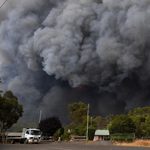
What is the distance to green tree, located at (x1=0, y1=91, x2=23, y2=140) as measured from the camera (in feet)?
83.2

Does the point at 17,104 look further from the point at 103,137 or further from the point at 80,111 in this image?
the point at 80,111

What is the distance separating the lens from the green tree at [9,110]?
2537 cm

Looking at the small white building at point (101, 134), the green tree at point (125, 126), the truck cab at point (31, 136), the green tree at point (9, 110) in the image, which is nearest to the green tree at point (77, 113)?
the small white building at point (101, 134)

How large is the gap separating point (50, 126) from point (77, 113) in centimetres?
2383

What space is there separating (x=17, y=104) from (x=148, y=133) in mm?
41039

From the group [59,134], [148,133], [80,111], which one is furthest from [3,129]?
[148,133]

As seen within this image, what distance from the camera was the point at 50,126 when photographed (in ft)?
99.8

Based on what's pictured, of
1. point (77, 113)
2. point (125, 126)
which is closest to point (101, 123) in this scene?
point (77, 113)

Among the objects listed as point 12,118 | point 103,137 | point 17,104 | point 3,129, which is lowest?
point 103,137

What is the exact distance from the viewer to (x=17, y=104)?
27.7 m

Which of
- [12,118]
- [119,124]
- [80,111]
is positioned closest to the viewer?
[12,118]

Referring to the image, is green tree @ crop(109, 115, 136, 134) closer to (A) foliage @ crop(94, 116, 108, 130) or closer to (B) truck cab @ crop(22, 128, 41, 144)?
(B) truck cab @ crop(22, 128, 41, 144)

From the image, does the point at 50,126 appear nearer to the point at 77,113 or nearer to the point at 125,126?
the point at 125,126

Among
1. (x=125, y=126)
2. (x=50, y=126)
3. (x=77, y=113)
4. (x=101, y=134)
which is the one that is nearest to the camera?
(x=50, y=126)
